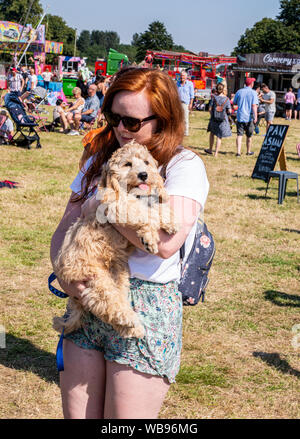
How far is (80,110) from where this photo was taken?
63.7ft

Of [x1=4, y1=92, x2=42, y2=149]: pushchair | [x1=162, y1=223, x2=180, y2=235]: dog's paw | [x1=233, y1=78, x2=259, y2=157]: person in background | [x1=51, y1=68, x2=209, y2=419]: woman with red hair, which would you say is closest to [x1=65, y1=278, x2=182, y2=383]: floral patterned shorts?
[x1=51, y1=68, x2=209, y2=419]: woman with red hair

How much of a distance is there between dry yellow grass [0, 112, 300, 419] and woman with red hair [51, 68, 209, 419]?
7.64 ft

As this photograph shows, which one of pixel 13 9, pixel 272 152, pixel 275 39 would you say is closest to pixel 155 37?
pixel 13 9

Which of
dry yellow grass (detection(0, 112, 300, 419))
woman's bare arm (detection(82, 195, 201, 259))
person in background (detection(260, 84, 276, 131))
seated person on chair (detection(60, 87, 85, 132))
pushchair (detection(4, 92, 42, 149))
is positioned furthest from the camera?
person in background (detection(260, 84, 276, 131))

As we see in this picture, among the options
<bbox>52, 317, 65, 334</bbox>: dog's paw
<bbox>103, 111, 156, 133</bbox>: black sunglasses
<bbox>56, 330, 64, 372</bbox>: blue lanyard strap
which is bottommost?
<bbox>56, 330, 64, 372</bbox>: blue lanyard strap

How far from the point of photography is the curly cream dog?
2.09 m

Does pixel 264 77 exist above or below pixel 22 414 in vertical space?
above

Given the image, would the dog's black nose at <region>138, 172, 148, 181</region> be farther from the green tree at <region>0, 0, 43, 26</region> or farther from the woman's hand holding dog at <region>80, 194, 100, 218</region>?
the green tree at <region>0, 0, 43, 26</region>

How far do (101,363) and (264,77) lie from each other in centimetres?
4167

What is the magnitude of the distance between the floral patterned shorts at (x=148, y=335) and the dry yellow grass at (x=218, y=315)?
7.88 ft

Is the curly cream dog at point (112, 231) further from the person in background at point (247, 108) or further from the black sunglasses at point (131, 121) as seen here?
the person in background at point (247, 108)

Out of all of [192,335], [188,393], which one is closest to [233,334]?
[192,335]

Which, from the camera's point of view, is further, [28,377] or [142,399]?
[28,377]
